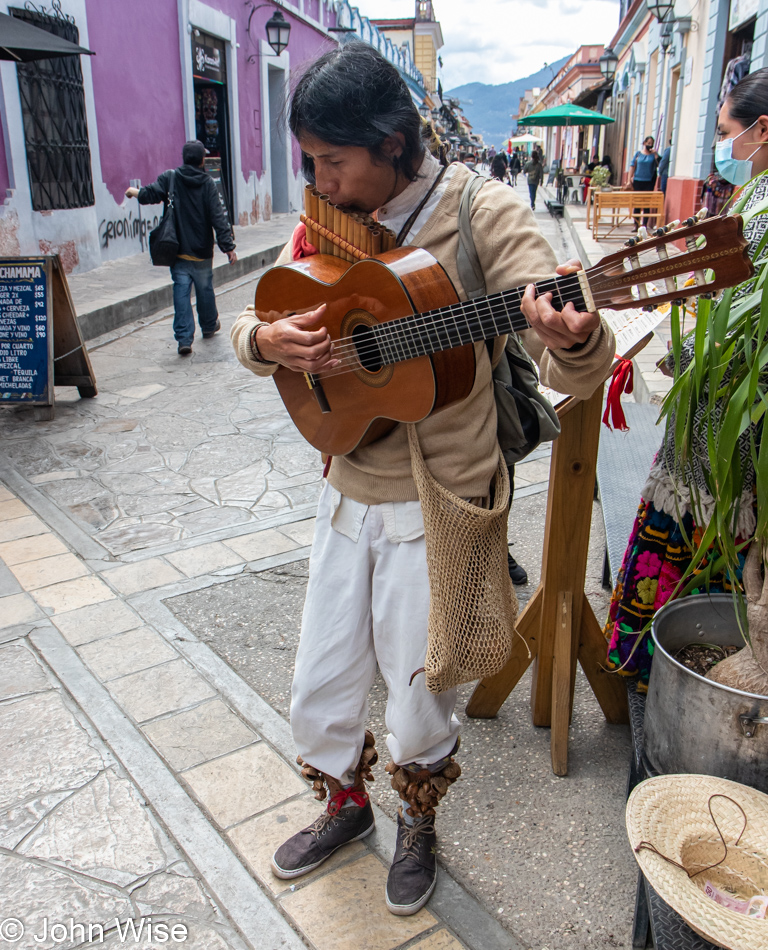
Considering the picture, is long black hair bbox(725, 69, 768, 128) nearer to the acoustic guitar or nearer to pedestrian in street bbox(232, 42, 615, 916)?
the acoustic guitar

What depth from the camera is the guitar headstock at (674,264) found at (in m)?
1.23

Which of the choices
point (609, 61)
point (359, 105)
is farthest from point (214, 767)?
point (609, 61)

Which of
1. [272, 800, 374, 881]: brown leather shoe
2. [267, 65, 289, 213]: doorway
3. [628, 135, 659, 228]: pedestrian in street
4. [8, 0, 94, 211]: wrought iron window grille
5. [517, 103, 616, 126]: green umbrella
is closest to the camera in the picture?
[272, 800, 374, 881]: brown leather shoe

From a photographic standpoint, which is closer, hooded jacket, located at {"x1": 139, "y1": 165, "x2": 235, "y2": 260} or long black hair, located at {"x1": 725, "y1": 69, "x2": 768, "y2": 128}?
long black hair, located at {"x1": 725, "y1": 69, "x2": 768, "y2": 128}

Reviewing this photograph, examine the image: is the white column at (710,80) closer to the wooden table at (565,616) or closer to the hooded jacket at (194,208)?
the hooded jacket at (194,208)

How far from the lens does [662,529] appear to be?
2.13 meters

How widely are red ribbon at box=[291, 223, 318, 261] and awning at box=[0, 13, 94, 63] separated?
4447mm

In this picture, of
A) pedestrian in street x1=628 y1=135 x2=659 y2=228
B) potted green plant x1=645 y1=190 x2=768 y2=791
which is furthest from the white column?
potted green plant x1=645 y1=190 x2=768 y2=791

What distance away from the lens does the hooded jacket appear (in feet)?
23.0

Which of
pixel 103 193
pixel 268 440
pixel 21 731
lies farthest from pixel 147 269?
pixel 21 731

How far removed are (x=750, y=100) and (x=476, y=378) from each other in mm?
1535

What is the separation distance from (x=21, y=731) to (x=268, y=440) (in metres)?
2.95

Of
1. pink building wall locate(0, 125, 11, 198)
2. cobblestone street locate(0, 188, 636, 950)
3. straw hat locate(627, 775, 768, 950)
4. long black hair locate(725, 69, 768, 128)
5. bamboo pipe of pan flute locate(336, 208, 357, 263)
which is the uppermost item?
pink building wall locate(0, 125, 11, 198)

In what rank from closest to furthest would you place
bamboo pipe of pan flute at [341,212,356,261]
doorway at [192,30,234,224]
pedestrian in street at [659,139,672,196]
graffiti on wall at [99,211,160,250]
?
bamboo pipe of pan flute at [341,212,356,261] < graffiti on wall at [99,211,160,250] < doorway at [192,30,234,224] < pedestrian in street at [659,139,672,196]
